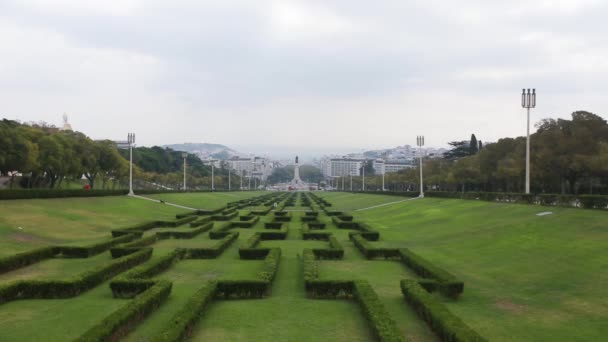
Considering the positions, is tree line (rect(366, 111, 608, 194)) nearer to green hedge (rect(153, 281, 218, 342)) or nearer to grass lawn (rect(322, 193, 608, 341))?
grass lawn (rect(322, 193, 608, 341))

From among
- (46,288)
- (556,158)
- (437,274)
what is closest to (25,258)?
(46,288)

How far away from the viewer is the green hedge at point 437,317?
863cm

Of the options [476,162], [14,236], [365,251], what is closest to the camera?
[365,251]

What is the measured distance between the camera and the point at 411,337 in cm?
976

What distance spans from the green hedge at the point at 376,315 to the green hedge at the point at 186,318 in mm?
3657

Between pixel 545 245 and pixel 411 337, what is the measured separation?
10272 millimetres

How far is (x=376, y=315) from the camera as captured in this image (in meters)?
10.0

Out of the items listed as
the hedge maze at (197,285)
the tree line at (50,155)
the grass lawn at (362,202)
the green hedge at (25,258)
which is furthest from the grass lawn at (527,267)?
the tree line at (50,155)

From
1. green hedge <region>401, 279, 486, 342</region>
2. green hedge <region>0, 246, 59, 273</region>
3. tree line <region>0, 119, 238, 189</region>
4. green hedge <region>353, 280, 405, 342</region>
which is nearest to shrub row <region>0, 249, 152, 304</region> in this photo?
green hedge <region>0, 246, 59, 273</region>

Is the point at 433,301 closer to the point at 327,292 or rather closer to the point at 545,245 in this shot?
the point at 327,292

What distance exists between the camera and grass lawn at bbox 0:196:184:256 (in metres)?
22.1

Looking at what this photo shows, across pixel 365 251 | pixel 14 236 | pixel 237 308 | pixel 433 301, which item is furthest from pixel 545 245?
pixel 14 236

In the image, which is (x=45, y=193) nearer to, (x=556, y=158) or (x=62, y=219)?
(x=62, y=219)

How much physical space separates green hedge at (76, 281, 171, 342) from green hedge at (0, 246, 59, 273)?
6.69m
